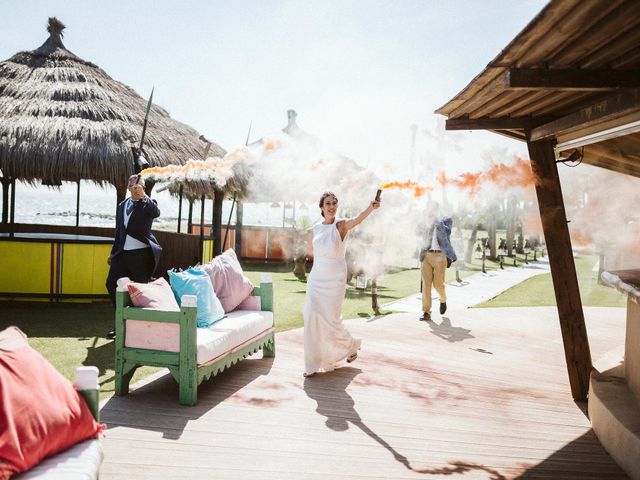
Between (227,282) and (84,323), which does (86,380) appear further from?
(84,323)

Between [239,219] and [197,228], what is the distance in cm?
→ 206

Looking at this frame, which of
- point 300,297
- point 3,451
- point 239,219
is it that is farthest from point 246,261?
point 3,451

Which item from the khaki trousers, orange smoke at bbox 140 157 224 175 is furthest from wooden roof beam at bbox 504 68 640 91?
orange smoke at bbox 140 157 224 175

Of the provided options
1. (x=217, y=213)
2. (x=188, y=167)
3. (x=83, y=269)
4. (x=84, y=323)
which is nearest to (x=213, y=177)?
(x=217, y=213)

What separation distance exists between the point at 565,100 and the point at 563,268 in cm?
153

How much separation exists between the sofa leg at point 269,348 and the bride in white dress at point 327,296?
65 cm

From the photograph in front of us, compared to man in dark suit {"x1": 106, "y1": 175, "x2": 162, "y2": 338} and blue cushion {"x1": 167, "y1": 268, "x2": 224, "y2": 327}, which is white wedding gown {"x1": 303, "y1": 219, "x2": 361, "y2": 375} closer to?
blue cushion {"x1": 167, "y1": 268, "x2": 224, "y2": 327}

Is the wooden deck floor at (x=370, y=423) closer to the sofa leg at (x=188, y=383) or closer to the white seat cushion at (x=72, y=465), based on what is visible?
the sofa leg at (x=188, y=383)

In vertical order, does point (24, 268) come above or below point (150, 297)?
below

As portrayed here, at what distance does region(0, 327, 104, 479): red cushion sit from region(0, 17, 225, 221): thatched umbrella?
8378 millimetres

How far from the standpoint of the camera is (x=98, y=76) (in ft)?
40.4

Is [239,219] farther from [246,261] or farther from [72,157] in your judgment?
[72,157]

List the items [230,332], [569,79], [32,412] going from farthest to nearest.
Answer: [230,332] → [569,79] → [32,412]

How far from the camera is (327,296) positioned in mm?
5594
